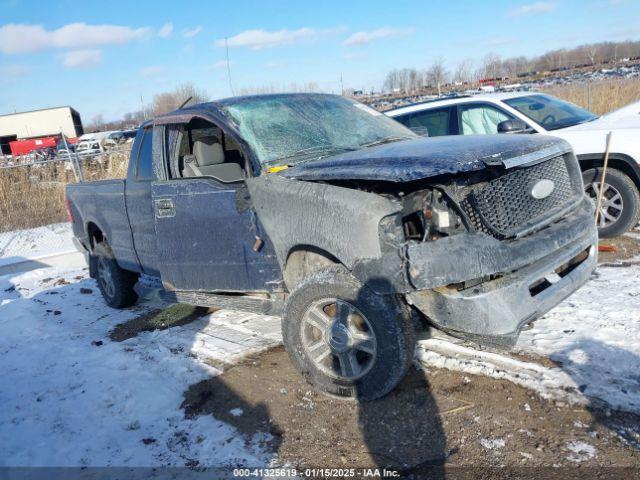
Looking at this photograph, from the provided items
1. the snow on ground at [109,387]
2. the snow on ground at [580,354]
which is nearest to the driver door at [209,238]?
the snow on ground at [109,387]

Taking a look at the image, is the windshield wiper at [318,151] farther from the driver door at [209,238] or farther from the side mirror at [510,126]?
the side mirror at [510,126]

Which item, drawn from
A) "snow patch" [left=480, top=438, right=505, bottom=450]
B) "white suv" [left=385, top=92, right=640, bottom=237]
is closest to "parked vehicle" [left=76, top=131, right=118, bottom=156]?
"white suv" [left=385, top=92, right=640, bottom=237]

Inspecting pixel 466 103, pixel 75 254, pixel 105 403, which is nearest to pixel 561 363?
pixel 105 403

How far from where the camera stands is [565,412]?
2887 mm

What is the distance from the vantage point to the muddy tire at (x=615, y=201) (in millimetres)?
5926

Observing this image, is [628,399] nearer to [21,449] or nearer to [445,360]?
[445,360]

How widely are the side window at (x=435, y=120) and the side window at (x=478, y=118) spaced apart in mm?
194

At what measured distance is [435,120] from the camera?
24.2 ft

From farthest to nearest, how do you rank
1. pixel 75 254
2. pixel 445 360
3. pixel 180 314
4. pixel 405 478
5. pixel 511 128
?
pixel 75 254 → pixel 511 128 → pixel 180 314 → pixel 445 360 → pixel 405 478

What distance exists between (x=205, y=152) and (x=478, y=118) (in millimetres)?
4179

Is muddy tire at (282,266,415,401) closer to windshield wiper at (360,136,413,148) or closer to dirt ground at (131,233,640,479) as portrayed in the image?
dirt ground at (131,233,640,479)

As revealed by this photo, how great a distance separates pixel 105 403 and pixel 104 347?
1198 millimetres

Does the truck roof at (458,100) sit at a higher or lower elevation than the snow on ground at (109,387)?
higher

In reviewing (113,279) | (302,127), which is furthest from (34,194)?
(302,127)
